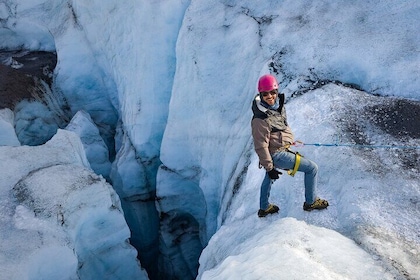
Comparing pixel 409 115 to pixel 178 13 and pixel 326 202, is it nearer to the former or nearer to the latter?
pixel 326 202

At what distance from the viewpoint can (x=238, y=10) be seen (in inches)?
278

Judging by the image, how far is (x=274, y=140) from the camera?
3.65 m

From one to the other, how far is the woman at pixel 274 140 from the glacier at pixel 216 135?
340 millimetres

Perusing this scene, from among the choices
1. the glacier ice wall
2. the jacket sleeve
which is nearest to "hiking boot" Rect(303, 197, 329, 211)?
the jacket sleeve

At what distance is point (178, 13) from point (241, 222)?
530 cm

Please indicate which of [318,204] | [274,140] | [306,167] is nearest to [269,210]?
[318,204]

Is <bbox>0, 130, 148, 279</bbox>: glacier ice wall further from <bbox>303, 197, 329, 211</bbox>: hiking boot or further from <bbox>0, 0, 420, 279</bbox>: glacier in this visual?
<bbox>303, 197, 329, 211</bbox>: hiking boot

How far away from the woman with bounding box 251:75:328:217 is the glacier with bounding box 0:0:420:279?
0.34 metres

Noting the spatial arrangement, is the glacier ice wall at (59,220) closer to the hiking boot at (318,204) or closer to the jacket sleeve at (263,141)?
the jacket sleeve at (263,141)

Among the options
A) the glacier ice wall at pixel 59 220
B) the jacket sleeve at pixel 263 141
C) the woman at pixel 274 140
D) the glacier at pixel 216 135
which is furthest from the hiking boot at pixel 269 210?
the glacier ice wall at pixel 59 220

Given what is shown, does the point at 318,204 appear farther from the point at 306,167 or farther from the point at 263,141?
the point at 263,141

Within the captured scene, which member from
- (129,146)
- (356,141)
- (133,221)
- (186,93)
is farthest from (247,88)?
(133,221)

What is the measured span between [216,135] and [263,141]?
3.49m

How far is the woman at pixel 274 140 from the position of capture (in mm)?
3492
